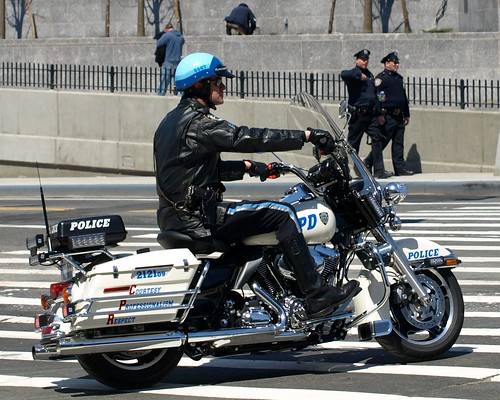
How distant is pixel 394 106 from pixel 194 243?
578 inches

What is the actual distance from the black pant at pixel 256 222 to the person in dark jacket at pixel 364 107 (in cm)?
1353

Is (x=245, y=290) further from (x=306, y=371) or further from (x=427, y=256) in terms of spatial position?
(x=427, y=256)

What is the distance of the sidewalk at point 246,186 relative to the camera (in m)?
21.2

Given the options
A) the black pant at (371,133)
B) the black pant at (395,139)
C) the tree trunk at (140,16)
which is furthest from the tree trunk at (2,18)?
the black pant at (371,133)

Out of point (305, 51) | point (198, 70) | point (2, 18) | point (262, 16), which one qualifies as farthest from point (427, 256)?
point (2, 18)

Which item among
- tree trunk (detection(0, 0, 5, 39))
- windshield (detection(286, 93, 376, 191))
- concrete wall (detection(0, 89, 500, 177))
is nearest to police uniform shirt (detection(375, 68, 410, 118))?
concrete wall (detection(0, 89, 500, 177))

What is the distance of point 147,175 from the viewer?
26609mm

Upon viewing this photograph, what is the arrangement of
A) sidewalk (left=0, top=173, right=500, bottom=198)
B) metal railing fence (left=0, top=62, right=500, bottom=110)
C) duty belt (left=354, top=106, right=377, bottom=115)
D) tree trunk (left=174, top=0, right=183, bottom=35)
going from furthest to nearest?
tree trunk (left=174, top=0, right=183, bottom=35), metal railing fence (left=0, top=62, right=500, bottom=110), duty belt (left=354, top=106, right=377, bottom=115), sidewalk (left=0, top=173, right=500, bottom=198)

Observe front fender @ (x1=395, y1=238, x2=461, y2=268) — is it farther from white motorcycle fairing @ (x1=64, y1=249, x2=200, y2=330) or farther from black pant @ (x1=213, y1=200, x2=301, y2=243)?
white motorcycle fairing @ (x1=64, y1=249, x2=200, y2=330)

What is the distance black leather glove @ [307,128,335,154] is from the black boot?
52 centimetres

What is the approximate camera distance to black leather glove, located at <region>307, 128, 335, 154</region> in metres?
7.71

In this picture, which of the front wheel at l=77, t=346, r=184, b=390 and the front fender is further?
the front fender

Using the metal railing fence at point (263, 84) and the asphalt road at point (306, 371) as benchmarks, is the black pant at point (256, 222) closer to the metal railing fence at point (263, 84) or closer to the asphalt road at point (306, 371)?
the asphalt road at point (306, 371)

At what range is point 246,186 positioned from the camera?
21609 mm
